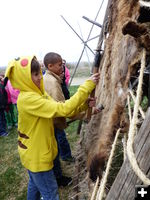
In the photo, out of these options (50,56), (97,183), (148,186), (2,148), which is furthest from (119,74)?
(2,148)

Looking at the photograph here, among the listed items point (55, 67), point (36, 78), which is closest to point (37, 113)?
point (36, 78)

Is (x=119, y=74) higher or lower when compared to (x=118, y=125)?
higher

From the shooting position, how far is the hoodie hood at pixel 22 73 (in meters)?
1.80

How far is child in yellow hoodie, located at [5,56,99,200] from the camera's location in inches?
69.9

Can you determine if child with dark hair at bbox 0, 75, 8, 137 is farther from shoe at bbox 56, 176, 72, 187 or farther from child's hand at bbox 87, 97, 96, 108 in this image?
child's hand at bbox 87, 97, 96, 108

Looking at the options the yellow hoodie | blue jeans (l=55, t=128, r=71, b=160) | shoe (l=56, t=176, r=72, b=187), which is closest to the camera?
the yellow hoodie

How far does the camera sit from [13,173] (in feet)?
12.2

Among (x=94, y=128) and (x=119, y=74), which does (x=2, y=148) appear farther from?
(x=119, y=74)

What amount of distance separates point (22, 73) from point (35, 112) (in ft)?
1.14

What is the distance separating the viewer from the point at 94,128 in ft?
6.72

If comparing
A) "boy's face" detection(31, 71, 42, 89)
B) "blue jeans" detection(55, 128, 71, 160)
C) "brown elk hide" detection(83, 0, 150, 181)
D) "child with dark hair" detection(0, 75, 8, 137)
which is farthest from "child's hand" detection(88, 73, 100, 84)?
"child with dark hair" detection(0, 75, 8, 137)

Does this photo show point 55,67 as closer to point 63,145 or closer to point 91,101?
point 91,101

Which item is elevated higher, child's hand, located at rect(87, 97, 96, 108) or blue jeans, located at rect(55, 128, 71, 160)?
child's hand, located at rect(87, 97, 96, 108)

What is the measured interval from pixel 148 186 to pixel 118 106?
2.53 ft
